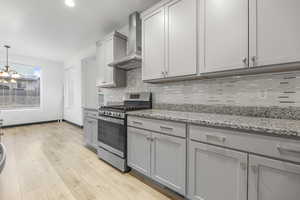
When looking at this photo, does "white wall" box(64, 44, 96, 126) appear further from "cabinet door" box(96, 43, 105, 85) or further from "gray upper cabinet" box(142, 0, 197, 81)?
"gray upper cabinet" box(142, 0, 197, 81)

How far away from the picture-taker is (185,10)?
1.78 meters

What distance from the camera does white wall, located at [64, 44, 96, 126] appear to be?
Answer: 16.3ft

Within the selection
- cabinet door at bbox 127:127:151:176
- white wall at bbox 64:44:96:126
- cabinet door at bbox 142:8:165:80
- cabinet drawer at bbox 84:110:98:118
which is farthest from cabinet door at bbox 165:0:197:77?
white wall at bbox 64:44:96:126

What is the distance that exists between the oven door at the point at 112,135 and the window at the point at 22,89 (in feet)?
15.6

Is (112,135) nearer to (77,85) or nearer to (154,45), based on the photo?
(154,45)

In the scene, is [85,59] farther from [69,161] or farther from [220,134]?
[220,134]

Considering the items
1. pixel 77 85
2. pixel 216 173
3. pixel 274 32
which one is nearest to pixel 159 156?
pixel 216 173

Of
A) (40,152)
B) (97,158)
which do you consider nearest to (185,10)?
(97,158)

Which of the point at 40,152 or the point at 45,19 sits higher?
the point at 45,19

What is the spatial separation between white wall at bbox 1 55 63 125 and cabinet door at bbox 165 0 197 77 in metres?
5.99

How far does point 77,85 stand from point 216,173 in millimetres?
5317

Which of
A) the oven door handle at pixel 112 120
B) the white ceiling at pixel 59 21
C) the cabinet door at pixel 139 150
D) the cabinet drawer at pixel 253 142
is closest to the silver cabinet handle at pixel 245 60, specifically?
the cabinet drawer at pixel 253 142

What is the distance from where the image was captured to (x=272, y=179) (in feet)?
3.24

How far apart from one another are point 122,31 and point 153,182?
10.2 feet
